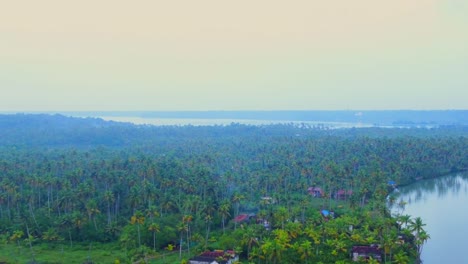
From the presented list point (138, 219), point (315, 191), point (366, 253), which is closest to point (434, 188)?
point (315, 191)

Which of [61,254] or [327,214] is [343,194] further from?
[61,254]

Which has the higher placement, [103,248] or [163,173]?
[163,173]

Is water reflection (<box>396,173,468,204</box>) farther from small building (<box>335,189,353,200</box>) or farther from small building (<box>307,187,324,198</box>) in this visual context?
small building (<box>307,187,324,198</box>)

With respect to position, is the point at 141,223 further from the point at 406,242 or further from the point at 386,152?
the point at 386,152

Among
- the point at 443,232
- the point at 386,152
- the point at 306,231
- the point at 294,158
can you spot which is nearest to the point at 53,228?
the point at 306,231

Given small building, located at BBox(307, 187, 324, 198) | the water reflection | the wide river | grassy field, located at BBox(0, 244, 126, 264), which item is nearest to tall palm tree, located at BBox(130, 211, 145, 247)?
grassy field, located at BBox(0, 244, 126, 264)
